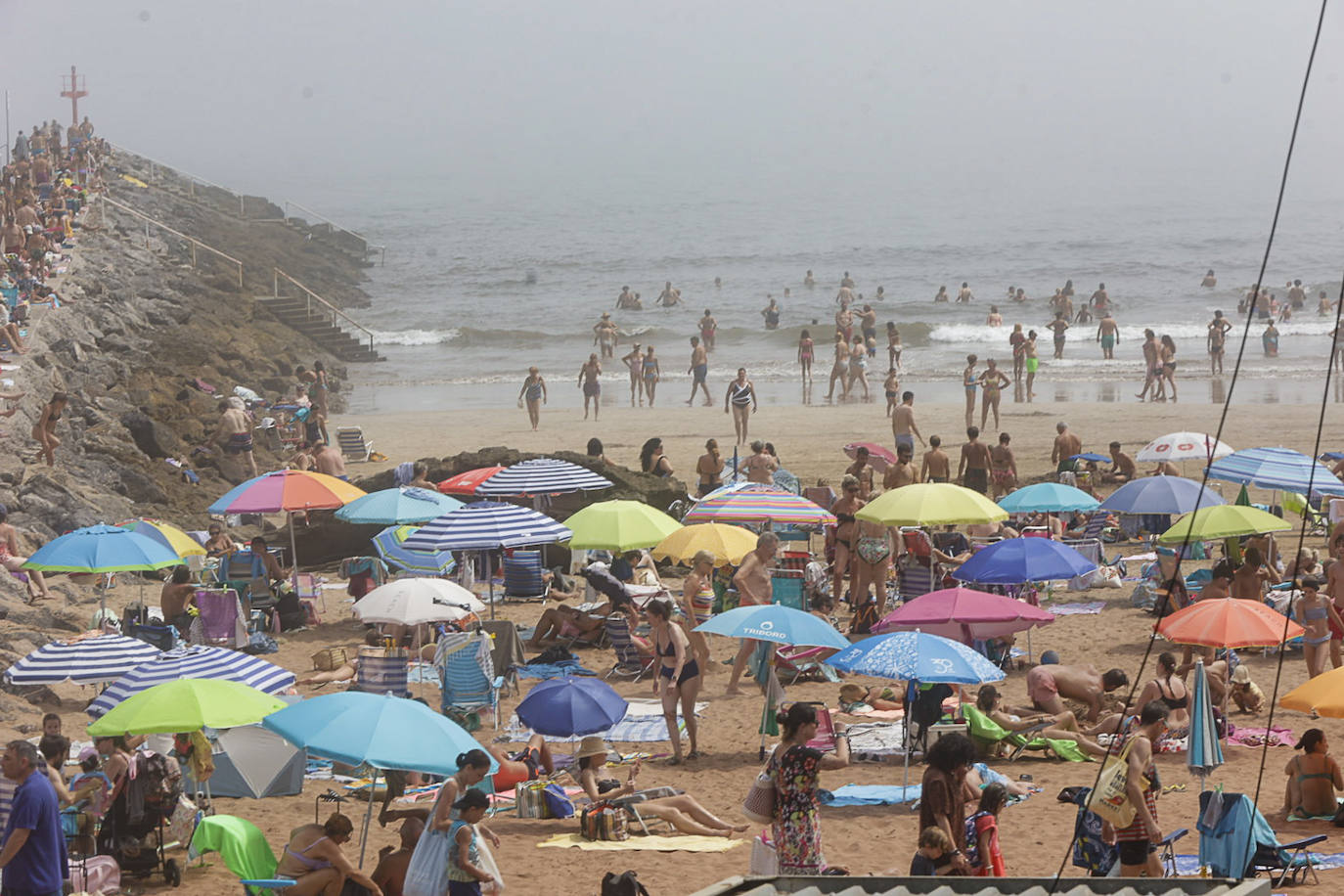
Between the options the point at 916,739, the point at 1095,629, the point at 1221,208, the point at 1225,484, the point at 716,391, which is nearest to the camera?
the point at 916,739

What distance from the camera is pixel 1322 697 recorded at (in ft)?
25.3

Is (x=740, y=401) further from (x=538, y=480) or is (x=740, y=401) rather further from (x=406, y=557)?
(x=406, y=557)

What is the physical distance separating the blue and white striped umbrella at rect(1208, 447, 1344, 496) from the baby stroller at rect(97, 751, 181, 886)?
925cm

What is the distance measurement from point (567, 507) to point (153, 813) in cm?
902

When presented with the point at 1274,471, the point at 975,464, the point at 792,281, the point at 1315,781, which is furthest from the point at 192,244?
the point at 1315,781

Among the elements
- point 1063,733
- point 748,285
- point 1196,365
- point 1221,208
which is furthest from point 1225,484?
point 1221,208

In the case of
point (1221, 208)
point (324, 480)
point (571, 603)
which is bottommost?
point (571, 603)

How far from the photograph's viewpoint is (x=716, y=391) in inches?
1246

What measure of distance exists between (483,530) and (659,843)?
4.30 metres

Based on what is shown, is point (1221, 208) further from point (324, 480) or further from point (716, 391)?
point (324, 480)

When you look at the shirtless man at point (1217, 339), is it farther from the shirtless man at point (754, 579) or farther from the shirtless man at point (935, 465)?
the shirtless man at point (754, 579)

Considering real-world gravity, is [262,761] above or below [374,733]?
below

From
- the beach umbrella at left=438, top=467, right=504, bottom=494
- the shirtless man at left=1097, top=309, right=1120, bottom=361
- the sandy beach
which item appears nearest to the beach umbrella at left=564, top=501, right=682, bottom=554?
the sandy beach

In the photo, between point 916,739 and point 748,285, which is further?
point 748,285
